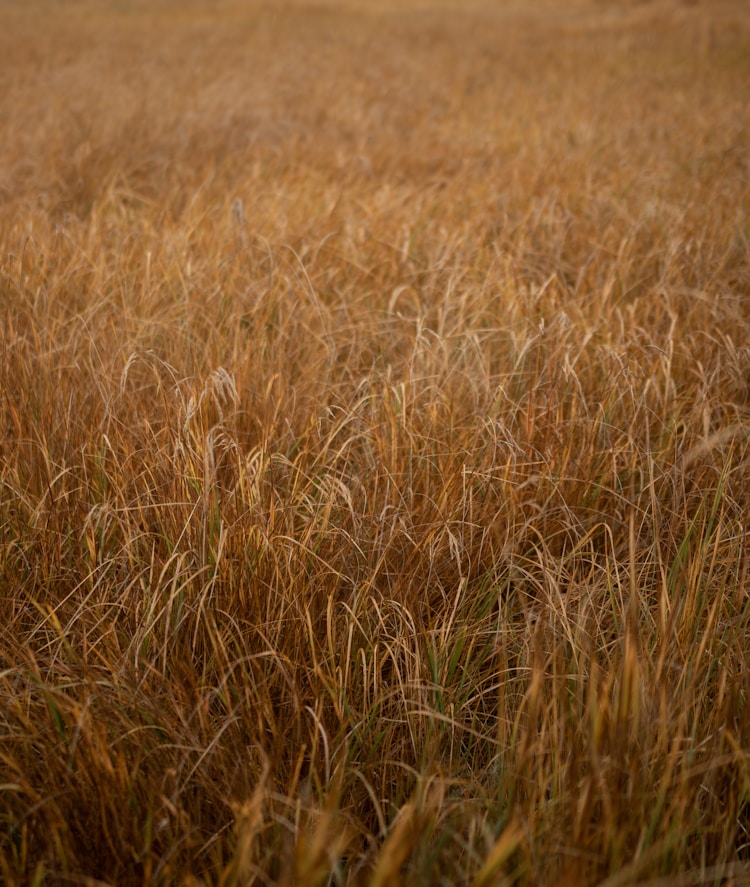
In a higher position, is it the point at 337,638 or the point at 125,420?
the point at 125,420

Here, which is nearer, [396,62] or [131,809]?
[131,809]

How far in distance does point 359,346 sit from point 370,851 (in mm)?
1444

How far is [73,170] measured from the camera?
3.75 m

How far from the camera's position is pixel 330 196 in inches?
129

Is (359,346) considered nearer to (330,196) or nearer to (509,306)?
(509,306)

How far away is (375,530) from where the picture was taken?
1225 millimetres

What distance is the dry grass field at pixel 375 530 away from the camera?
30.0 inches

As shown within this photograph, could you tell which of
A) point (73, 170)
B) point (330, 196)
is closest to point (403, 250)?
point (330, 196)

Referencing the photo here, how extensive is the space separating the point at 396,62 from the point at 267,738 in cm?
971

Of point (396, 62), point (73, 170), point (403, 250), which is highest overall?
point (396, 62)

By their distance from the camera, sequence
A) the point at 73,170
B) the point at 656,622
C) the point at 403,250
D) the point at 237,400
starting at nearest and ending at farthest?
1. the point at 656,622
2. the point at 237,400
3. the point at 403,250
4. the point at 73,170

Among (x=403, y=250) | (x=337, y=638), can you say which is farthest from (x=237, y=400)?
(x=403, y=250)

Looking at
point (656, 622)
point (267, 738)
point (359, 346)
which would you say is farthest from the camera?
point (359, 346)

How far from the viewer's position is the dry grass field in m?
0.76
